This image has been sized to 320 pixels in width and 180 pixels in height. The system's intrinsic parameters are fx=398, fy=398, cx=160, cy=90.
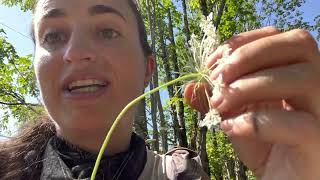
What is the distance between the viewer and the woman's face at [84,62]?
163 cm

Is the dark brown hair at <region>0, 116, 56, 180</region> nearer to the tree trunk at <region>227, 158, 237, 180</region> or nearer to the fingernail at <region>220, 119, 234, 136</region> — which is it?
the fingernail at <region>220, 119, 234, 136</region>

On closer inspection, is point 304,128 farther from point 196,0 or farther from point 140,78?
point 196,0

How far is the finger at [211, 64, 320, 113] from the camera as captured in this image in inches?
36.2

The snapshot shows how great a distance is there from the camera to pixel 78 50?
5.36ft

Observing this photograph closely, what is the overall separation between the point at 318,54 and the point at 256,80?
0.63 feet

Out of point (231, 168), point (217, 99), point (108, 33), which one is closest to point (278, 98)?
point (217, 99)

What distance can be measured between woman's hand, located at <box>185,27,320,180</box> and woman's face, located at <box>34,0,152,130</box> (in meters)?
0.78

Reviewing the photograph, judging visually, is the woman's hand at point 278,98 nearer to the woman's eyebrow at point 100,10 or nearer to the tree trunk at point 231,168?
the woman's eyebrow at point 100,10

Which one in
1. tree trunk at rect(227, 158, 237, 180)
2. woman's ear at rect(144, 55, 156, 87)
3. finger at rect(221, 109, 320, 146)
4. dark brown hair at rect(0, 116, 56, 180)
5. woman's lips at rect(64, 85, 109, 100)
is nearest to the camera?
finger at rect(221, 109, 320, 146)

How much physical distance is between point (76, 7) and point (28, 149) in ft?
2.54

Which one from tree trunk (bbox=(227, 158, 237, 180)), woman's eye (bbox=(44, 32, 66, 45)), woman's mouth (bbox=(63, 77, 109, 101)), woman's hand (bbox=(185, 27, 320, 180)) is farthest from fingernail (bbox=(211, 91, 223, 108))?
tree trunk (bbox=(227, 158, 237, 180))

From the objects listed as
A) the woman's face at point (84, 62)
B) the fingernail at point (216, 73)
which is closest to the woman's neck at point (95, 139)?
the woman's face at point (84, 62)

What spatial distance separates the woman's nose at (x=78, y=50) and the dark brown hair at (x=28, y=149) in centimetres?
49

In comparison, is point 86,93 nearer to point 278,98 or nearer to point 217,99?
point 217,99
